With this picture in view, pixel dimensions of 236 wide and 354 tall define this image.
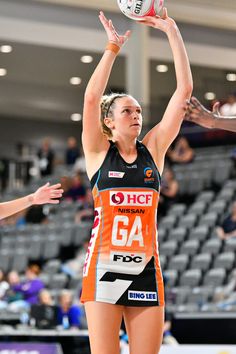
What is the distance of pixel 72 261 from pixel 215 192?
3.32 metres

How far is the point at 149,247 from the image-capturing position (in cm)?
461

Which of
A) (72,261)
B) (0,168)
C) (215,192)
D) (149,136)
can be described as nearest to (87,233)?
(72,261)

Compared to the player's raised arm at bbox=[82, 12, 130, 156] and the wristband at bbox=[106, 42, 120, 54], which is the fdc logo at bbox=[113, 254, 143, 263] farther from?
the wristband at bbox=[106, 42, 120, 54]

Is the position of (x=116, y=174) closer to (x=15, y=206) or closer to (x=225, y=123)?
(x=225, y=123)

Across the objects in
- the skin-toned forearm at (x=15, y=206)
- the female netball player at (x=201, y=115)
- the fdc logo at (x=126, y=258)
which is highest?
the female netball player at (x=201, y=115)

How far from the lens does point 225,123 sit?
185 inches

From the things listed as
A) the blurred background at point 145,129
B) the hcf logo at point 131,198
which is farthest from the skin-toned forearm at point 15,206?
the blurred background at point 145,129

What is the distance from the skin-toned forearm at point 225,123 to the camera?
462 cm

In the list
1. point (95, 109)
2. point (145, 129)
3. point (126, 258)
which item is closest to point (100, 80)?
point (95, 109)

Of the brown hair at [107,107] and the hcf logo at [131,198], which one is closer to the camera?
the hcf logo at [131,198]

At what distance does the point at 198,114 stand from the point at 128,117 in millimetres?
450

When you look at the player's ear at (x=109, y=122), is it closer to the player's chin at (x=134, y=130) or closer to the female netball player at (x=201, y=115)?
the player's chin at (x=134, y=130)

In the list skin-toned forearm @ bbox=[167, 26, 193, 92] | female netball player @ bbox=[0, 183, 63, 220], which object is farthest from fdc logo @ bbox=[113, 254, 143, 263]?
skin-toned forearm @ bbox=[167, 26, 193, 92]

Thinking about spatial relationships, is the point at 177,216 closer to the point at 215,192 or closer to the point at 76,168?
the point at 215,192
